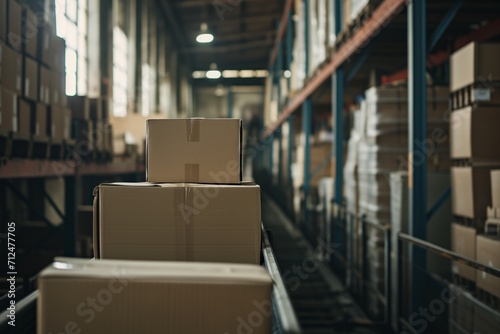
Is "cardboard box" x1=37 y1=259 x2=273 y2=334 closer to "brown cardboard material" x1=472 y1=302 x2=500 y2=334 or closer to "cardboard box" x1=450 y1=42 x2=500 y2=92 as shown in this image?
"brown cardboard material" x1=472 y1=302 x2=500 y2=334

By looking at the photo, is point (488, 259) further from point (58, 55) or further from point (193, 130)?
point (58, 55)

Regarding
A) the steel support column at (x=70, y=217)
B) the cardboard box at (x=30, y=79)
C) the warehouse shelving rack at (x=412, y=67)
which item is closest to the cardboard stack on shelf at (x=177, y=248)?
the warehouse shelving rack at (x=412, y=67)

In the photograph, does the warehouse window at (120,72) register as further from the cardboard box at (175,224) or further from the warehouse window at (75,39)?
the cardboard box at (175,224)

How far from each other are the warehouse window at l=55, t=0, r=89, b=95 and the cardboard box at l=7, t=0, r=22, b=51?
4074 millimetres

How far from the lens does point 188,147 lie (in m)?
2.61

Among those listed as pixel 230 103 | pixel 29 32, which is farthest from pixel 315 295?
pixel 230 103

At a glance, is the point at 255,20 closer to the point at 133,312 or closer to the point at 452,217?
the point at 452,217

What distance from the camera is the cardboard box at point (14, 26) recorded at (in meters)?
4.41

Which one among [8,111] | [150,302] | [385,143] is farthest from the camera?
[385,143]

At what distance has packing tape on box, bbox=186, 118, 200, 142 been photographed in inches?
103

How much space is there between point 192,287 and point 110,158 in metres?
6.66

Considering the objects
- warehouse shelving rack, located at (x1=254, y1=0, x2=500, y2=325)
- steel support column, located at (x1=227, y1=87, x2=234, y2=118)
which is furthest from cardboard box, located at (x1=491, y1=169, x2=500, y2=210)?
steel support column, located at (x1=227, y1=87, x2=234, y2=118)

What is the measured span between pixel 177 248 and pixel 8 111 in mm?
2843

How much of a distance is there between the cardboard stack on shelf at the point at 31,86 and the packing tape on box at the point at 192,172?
2.28 m
